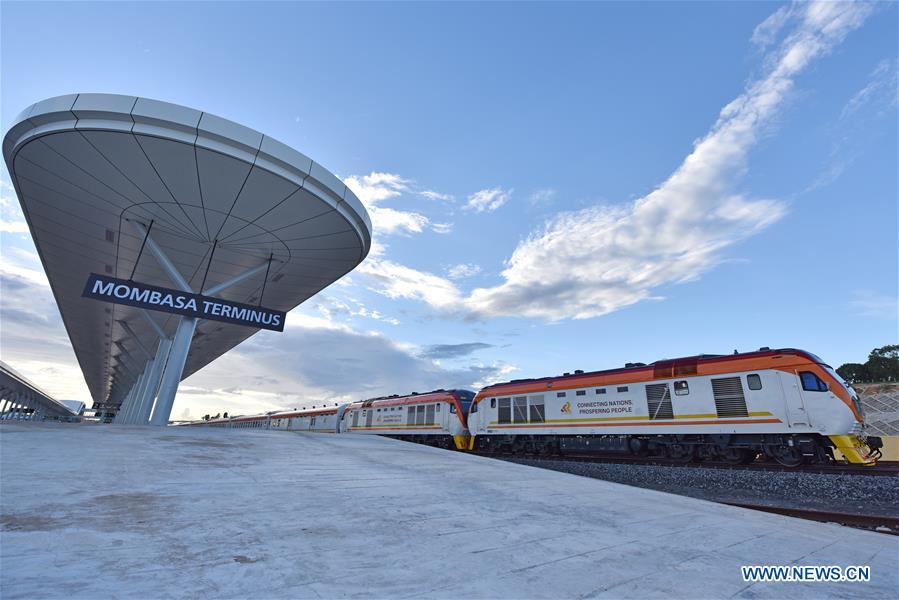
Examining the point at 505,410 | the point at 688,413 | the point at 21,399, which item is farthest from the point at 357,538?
the point at 21,399

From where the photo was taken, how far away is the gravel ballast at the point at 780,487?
7520mm

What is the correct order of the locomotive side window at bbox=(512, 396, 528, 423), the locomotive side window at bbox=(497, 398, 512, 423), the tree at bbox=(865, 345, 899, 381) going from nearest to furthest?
1. the locomotive side window at bbox=(512, 396, 528, 423)
2. the locomotive side window at bbox=(497, 398, 512, 423)
3. the tree at bbox=(865, 345, 899, 381)

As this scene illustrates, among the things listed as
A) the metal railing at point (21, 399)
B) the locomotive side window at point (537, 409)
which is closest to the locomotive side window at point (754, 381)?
the locomotive side window at point (537, 409)

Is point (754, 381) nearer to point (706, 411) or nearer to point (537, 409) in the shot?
point (706, 411)

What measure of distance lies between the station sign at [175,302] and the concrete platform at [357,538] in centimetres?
1074

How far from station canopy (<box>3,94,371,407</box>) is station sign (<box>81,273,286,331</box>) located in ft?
5.49

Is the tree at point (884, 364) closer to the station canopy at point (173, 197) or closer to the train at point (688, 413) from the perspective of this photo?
the train at point (688, 413)

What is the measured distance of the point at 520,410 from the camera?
18.3 metres

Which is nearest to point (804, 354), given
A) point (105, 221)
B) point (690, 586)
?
point (690, 586)

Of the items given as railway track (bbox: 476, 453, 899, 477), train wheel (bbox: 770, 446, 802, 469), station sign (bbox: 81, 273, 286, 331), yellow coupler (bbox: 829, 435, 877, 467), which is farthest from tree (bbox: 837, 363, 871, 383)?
station sign (bbox: 81, 273, 286, 331)

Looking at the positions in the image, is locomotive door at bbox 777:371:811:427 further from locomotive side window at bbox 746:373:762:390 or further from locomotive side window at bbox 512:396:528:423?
locomotive side window at bbox 512:396:528:423

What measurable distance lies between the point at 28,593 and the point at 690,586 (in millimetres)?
3942

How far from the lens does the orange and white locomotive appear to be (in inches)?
417

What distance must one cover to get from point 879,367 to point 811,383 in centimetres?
6972
